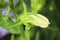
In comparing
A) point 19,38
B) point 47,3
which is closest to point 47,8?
point 47,3

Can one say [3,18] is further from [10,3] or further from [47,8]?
[47,8]

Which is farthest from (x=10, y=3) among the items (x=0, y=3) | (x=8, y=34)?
(x=8, y=34)

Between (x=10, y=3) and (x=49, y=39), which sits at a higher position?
(x=10, y=3)

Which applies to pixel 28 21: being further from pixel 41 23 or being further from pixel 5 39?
pixel 5 39

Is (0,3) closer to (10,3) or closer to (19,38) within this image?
(10,3)

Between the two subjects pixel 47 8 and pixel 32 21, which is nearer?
pixel 32 21

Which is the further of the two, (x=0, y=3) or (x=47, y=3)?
(x=47, y=3)

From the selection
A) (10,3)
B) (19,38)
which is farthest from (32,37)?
(10,3)

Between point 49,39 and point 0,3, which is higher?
point 0,3
